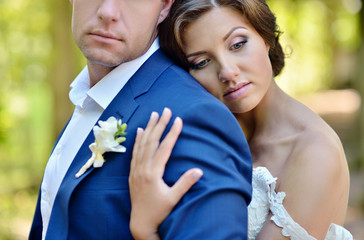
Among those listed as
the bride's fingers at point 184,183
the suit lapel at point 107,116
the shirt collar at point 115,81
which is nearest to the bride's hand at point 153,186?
the bride's fingers at point 184,183

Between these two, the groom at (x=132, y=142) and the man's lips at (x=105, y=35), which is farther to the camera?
the man's lips at (x=105, y=35)

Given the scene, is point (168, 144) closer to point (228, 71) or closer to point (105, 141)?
point (105, 141)

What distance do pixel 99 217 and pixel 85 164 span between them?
0.68 feet

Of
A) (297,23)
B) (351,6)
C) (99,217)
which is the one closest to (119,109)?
(99,217)

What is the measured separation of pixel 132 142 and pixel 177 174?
0.25 m

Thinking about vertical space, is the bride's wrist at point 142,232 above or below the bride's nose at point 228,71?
below

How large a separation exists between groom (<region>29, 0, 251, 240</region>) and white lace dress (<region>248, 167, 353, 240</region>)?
463mm

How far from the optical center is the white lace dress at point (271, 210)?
2092mm

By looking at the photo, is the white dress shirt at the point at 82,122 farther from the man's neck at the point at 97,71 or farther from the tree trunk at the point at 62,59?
the tree trunk at the point at 62,59

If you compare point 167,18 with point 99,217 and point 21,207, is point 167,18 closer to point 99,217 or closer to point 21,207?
point 99,217

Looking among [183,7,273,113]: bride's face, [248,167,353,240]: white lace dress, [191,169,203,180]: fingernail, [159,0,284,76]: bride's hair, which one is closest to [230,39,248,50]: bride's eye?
[183,7,273,113]: bride's face

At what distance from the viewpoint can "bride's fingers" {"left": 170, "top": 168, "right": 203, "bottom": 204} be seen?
1542 millimetres

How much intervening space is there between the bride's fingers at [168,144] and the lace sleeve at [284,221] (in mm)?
740

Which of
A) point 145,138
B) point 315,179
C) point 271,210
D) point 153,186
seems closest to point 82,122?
point 145,138
